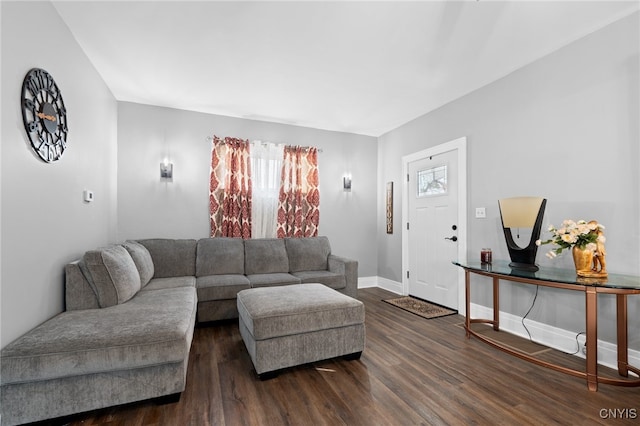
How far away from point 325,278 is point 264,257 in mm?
863

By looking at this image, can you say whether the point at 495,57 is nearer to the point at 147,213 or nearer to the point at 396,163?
the point at 396,163

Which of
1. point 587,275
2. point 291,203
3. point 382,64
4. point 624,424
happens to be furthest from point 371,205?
point 624,424

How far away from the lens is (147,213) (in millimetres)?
3812

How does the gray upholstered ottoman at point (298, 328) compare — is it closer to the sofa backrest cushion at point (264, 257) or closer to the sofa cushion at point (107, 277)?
the sofa cushion at point (107, 277)

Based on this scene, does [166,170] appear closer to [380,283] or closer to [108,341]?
[108,341]

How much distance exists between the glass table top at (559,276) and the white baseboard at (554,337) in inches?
22.6

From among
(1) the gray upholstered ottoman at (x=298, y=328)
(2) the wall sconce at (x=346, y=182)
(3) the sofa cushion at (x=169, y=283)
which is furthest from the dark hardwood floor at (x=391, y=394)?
(2) the wall sconce at (x=346, y=182)

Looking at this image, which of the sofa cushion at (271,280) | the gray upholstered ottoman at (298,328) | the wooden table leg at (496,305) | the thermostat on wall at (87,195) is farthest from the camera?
the sofa cushion at (271,280)

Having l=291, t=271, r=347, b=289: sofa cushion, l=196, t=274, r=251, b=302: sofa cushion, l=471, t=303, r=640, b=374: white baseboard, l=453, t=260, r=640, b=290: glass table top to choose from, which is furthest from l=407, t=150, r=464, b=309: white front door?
l=196, t=274, r=251, b=302: sofa cushion

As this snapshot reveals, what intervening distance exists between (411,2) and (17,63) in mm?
2514

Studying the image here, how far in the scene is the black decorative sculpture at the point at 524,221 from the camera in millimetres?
2506

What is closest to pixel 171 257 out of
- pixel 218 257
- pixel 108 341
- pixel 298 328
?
pixel 218 257

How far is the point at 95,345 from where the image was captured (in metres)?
1.61
